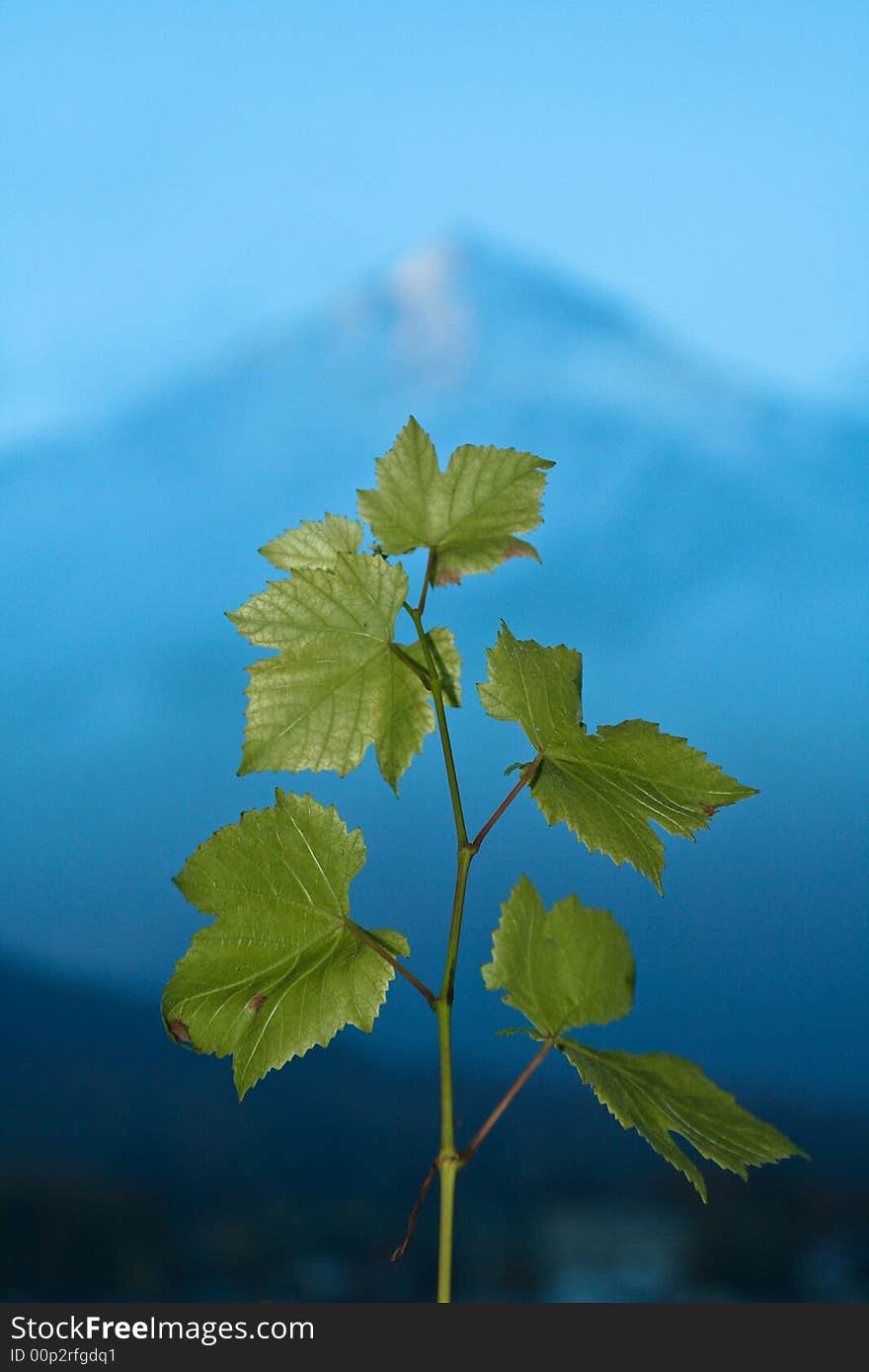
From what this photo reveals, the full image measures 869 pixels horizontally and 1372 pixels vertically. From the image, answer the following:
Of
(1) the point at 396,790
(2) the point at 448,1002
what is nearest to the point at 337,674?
(1) the point at 396,790

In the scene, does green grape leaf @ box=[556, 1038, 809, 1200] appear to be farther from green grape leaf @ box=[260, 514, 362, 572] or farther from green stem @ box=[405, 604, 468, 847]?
green grape leaf @ box=[260, 514, 362, 572]

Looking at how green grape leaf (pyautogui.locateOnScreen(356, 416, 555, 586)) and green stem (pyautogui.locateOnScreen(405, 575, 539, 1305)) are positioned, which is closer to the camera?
green stem (pyautogui.locateOnScreen(405, 575, 539, 1305))

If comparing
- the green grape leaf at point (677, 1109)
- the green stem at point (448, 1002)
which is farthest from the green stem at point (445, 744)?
the green grape leaf at point (677, 1109)

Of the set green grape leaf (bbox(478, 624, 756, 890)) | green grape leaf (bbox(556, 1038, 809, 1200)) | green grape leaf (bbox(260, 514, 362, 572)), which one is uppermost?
green grape leaf (bbox(260, 514, 362, 572))

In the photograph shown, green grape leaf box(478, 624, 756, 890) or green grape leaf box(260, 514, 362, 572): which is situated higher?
green grape leaf box(260, 514, 362, 572)

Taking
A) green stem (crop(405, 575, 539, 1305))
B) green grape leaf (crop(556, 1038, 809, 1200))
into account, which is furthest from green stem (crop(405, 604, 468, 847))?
green grape leaf (crop(556, 1038, 809, 1200))

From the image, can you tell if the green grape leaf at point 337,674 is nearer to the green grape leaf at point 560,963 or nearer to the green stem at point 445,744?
the green stem at point 445,744

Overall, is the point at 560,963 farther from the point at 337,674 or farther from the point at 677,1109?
the point at 337,674
